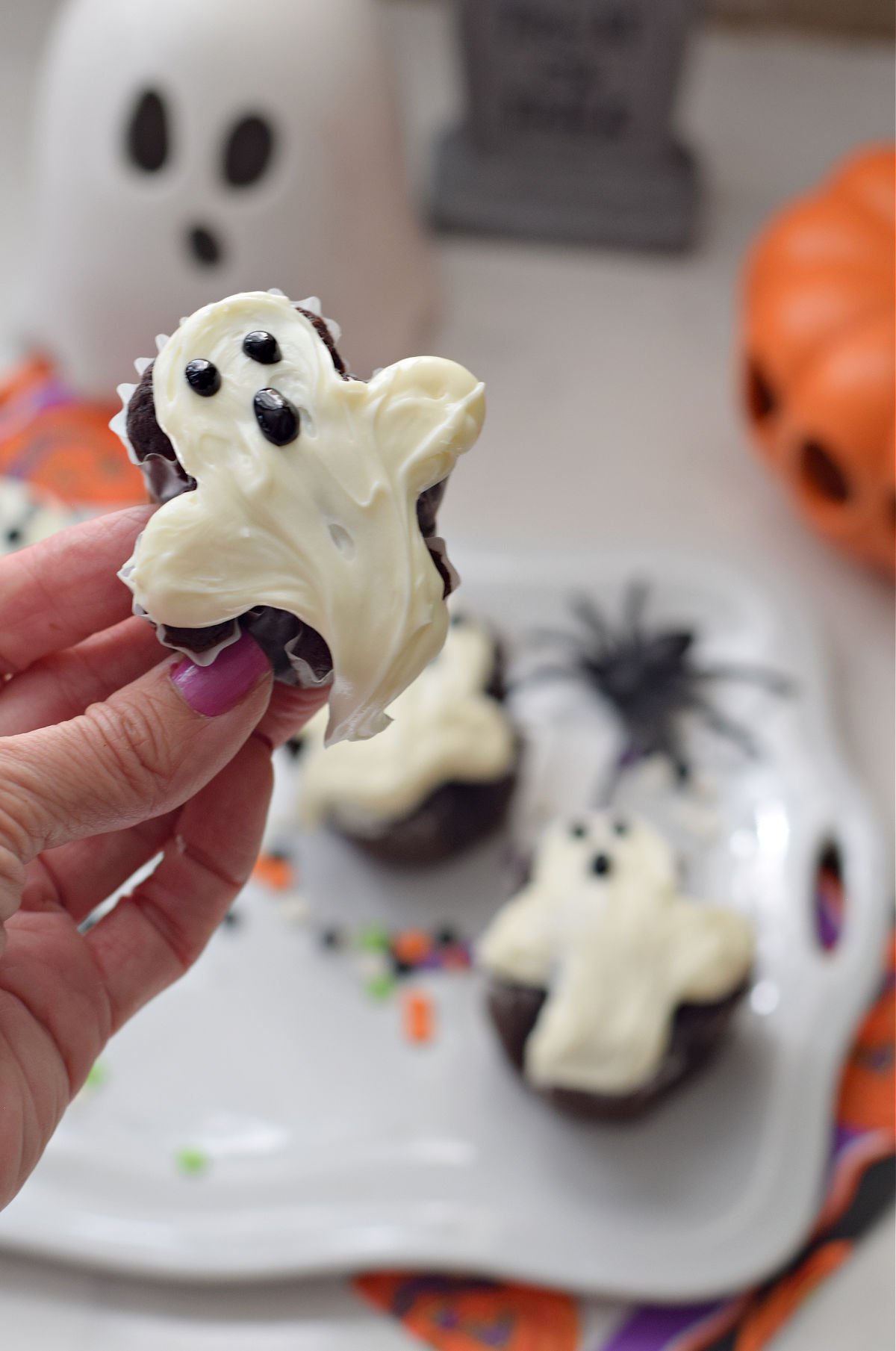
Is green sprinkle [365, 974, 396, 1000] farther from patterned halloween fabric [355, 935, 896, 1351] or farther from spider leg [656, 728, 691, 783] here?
spider leg [656, 728, 691, 783]

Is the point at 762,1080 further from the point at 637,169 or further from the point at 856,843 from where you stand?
the point at 637,169

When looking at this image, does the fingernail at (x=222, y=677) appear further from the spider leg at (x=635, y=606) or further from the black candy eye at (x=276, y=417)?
the spider leg at (x=635, y=606)

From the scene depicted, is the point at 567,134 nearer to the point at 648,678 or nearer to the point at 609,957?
the point at 648,678

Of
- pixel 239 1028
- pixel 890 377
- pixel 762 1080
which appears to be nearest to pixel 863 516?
pixel 890 377

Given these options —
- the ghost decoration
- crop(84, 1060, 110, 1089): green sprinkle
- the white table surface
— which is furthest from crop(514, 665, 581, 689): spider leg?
crop(84, 1060, 110, 1089): green sprinkle

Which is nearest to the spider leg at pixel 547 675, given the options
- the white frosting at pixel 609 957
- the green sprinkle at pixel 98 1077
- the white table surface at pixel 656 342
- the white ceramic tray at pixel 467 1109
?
the white ceramic tray at pixel 467 1109

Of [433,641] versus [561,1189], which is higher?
[433,641]

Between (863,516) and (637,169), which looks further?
(637,169)
